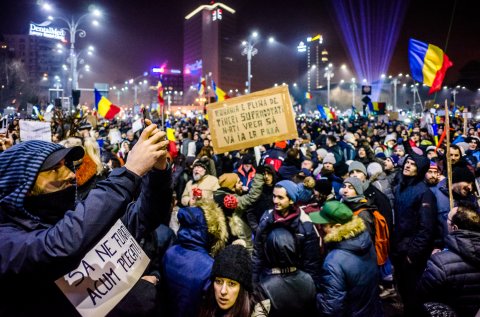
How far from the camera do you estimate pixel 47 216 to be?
1627 millimetres

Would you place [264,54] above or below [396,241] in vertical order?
above

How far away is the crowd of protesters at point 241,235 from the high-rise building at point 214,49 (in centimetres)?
12497

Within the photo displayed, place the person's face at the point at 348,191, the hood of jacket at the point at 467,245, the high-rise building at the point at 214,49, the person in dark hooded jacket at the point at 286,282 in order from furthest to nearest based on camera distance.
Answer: the high-rise building at the point at 214,49
the person's face at the point at 348,191
the person in dark hooded jacket at the point at 286,282
the hood of jacket at the point at 467,245

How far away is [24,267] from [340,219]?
9.13 ft

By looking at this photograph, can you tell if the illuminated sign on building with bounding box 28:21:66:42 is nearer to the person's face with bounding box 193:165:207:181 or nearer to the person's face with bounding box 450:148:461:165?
the person's face with bounding box 193:165:207:181

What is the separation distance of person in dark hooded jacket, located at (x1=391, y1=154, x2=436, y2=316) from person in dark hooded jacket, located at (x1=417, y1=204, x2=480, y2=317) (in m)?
1.46

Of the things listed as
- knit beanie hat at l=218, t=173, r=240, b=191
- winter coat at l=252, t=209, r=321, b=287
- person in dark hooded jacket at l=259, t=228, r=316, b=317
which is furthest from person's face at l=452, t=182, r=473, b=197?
knit beanie hat at l=218, t=173, r=240, b=191

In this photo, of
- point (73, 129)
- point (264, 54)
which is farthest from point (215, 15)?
point (73, 129)

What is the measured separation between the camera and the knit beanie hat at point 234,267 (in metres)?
2.65

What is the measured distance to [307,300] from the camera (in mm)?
3236

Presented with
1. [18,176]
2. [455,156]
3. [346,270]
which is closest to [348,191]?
[346,270]

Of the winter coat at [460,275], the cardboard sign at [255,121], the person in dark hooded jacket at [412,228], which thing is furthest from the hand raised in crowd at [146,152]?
the person in dark hooded jacket at [412,228]

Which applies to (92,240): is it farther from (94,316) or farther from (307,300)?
(307,300)

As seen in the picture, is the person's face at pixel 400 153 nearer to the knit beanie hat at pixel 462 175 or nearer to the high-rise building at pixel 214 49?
the knit beanie hat at pixel 462 175
